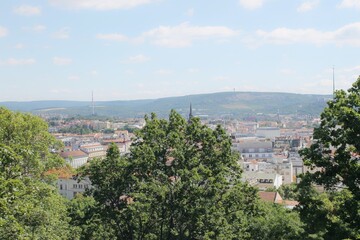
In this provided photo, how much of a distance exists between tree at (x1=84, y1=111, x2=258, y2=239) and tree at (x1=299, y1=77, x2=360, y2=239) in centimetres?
377

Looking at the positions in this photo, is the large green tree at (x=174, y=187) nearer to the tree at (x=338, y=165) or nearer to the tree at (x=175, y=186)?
the tree at (x=175, y=186)

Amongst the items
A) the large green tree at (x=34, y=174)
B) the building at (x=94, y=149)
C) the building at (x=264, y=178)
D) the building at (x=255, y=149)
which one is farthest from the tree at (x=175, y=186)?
the building at (x=255, y=149)

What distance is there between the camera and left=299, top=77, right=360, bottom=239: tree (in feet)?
40.2

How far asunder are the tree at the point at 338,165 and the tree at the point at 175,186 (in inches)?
148

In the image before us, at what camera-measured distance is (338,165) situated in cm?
1290

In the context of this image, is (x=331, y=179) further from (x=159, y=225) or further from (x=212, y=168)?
(x=159, y=225)

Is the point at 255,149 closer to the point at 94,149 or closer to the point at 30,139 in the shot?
the point at 94,149

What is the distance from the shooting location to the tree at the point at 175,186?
53.2 feet

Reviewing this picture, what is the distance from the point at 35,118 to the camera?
61.6 feet

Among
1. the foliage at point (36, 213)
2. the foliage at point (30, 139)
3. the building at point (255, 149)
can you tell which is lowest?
the building at point (255, 149)

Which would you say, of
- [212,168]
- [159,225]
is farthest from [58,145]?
[212,168]

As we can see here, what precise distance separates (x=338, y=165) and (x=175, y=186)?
558 cm

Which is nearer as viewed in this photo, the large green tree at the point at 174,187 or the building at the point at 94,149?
the large green tree at the point at 174,187

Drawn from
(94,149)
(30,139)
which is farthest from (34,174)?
(94,149)
